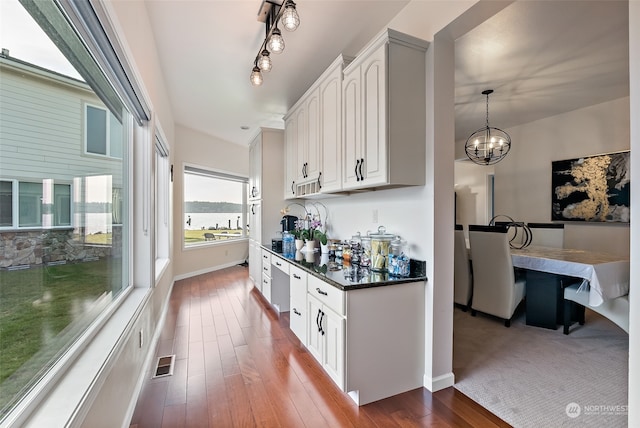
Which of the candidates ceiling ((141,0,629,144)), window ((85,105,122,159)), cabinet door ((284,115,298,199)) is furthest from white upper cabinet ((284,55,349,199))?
window ((85,105,122,159))

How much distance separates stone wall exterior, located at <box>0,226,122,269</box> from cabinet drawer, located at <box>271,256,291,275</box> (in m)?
1.61

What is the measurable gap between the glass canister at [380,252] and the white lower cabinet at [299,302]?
61 centimetres

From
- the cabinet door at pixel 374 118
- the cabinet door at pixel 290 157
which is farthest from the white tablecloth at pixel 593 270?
the cabinet door at pixel 290 157

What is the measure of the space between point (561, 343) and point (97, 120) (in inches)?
164

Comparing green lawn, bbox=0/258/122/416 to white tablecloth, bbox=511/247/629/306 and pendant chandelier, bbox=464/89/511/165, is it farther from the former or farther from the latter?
pendant chandelier, bbox=464/89/511/165

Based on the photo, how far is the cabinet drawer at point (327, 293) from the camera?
189 cm

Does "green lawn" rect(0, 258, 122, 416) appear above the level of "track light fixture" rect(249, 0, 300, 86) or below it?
below

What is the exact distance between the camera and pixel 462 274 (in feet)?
11.7

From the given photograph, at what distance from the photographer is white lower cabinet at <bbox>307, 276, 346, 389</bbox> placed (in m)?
1.89

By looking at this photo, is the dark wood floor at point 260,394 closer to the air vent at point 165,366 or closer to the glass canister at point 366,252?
the air vent at point 165,366

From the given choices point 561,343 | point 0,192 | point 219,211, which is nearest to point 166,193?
point 219,211

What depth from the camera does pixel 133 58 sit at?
174 centimetres

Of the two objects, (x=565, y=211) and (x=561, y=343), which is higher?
(x=565, y=211)

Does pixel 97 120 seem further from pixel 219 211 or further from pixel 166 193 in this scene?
pixel 219 211
